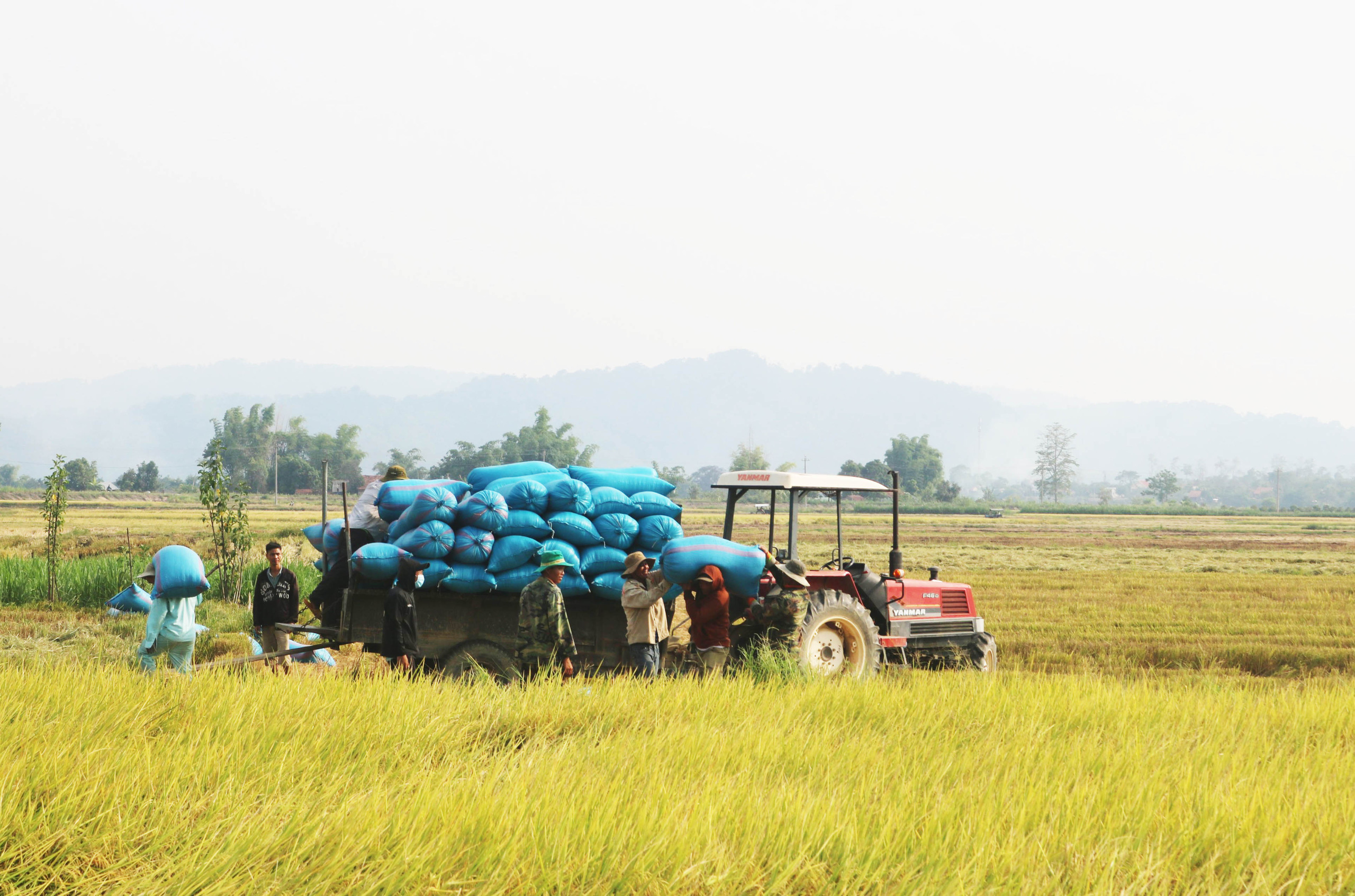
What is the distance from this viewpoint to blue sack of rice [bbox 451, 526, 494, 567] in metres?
8.55

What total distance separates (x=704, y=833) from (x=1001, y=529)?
230 feet

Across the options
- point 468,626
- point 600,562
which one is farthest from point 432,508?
point 600,562

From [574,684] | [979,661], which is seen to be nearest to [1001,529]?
[979,661]

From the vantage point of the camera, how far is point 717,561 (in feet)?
26.9

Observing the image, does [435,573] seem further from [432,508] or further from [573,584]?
[573,584]

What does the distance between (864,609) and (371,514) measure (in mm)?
4793

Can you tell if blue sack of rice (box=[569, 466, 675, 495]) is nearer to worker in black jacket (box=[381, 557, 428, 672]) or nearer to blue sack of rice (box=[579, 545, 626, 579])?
blue sack of rice (box=[579, 545, 626, 579])

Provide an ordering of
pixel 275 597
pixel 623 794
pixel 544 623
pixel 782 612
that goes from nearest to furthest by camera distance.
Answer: pixel 623 794, pixel 544 623, pixel 782 612, pixel 275 597

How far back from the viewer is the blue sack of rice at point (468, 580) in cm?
859

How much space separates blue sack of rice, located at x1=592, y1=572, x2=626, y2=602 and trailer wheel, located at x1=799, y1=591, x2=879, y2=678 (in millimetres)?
1641

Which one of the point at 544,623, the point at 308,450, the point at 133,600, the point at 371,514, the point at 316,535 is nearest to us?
the point at 544,623

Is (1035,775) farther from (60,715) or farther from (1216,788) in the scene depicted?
(60,715)

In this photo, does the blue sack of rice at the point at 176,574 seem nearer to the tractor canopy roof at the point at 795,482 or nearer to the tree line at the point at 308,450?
the tractor canopy roof at the point at 795,482

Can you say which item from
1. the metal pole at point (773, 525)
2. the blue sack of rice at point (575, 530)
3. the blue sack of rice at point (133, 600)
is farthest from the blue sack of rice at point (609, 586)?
the blue sack of rice at point (133, 600)
